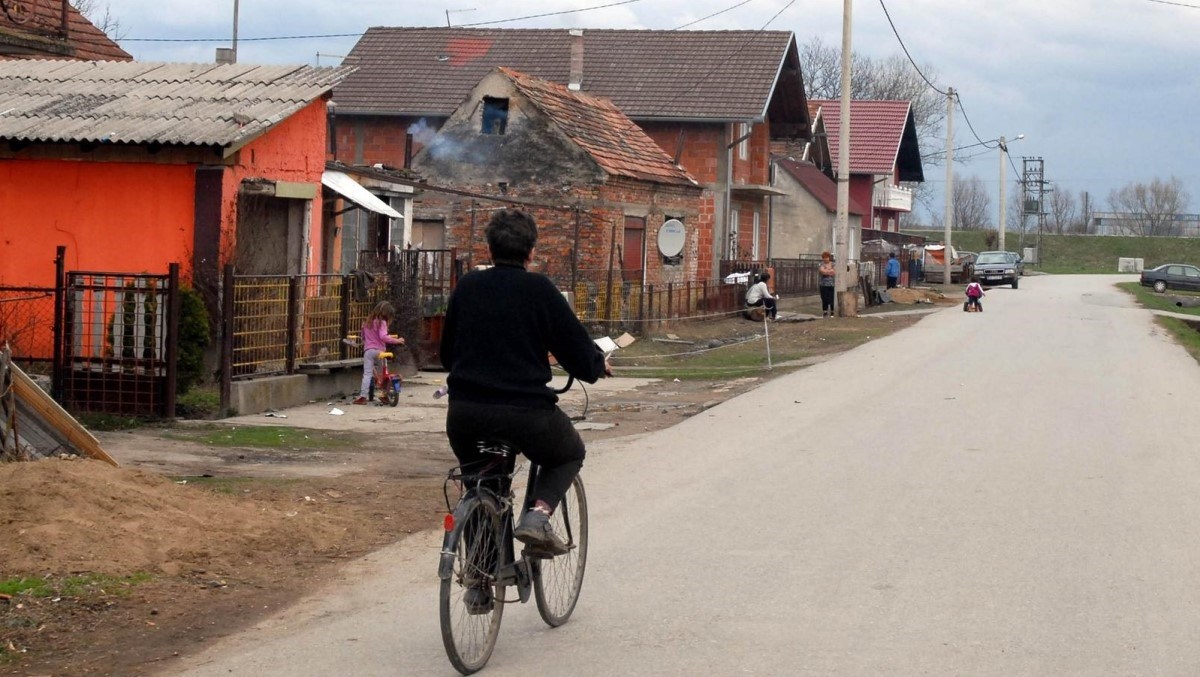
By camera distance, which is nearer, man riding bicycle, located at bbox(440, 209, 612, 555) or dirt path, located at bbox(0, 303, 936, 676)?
man riding bicycle, located at bbox(440, 209, 612, 555)

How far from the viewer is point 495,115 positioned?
3172 cm

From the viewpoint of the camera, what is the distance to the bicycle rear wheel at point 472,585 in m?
5.61

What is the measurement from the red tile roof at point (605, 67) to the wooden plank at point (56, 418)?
3225 centimetres

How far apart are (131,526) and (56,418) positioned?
1.98 meters

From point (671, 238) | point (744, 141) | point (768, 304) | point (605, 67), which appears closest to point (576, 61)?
point (605, 67)

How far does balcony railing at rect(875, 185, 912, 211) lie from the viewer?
72.8 meters

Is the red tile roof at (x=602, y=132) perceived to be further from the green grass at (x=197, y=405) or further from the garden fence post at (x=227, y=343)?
the garden fence post at (x=227, y=343)

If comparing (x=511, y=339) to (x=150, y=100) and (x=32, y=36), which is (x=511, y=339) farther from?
(x=32, y=36)

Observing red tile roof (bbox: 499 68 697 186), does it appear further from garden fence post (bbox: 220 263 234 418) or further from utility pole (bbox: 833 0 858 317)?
garden fence post (bbox: 220 263 234 418)

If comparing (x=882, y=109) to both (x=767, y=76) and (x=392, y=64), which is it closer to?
(x=767, y=76)

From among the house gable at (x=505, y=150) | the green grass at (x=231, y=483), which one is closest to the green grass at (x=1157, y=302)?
the house gable at (x=505, y=150)

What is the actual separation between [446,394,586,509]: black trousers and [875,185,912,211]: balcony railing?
67.9 meters

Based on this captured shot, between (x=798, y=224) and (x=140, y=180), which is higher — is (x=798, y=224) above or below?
above

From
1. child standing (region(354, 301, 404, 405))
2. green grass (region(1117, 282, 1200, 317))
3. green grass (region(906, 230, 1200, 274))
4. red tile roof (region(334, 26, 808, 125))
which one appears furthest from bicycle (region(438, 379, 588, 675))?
green grass (region(906, 230, 1200, 274))
